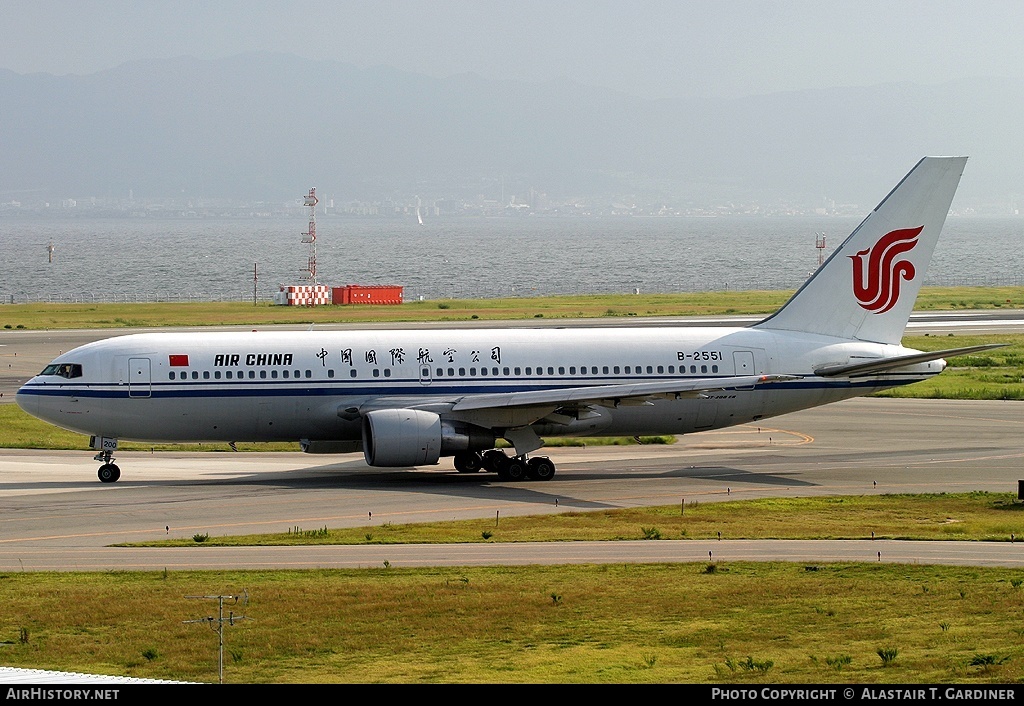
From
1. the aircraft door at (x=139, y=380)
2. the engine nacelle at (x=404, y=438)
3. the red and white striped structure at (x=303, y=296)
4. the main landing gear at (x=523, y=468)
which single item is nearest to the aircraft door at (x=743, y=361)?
the main landing gear at (x=523, y=468)

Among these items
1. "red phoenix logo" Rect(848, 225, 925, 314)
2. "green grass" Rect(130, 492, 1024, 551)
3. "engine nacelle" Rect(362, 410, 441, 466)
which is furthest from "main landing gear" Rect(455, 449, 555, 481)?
"red phoenix logo" Rect(848, 225, 925, 314)

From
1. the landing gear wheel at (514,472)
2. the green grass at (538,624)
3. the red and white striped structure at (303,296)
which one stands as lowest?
the green grass at (538,624)

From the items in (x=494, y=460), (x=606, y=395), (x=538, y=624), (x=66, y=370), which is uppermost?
(x=66, y=370)

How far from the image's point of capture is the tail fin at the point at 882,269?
51031 mm

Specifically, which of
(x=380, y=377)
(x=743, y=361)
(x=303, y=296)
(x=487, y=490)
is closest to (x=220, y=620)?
(x=487, y=490)

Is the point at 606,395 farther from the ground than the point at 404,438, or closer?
farther from the ground

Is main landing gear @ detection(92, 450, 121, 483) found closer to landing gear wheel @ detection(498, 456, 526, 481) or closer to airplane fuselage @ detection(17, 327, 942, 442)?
airplane fuselage @ detection(17, 327, 942, 442)

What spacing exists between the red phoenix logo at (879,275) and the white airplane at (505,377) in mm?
50

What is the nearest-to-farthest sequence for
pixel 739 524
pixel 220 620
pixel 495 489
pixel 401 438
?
1. pixel 220 620
2. pixel 739 524
3. pixel 401 438
4. pixel 495 489

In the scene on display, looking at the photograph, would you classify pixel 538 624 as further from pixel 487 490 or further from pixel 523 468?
pixel 523 468

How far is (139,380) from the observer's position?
155 feet

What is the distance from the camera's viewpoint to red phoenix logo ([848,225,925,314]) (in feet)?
169

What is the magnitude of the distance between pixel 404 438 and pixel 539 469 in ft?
17.2

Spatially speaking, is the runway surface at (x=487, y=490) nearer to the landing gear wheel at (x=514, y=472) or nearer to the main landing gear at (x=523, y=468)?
the main landing gear at (x=523, y=468)
